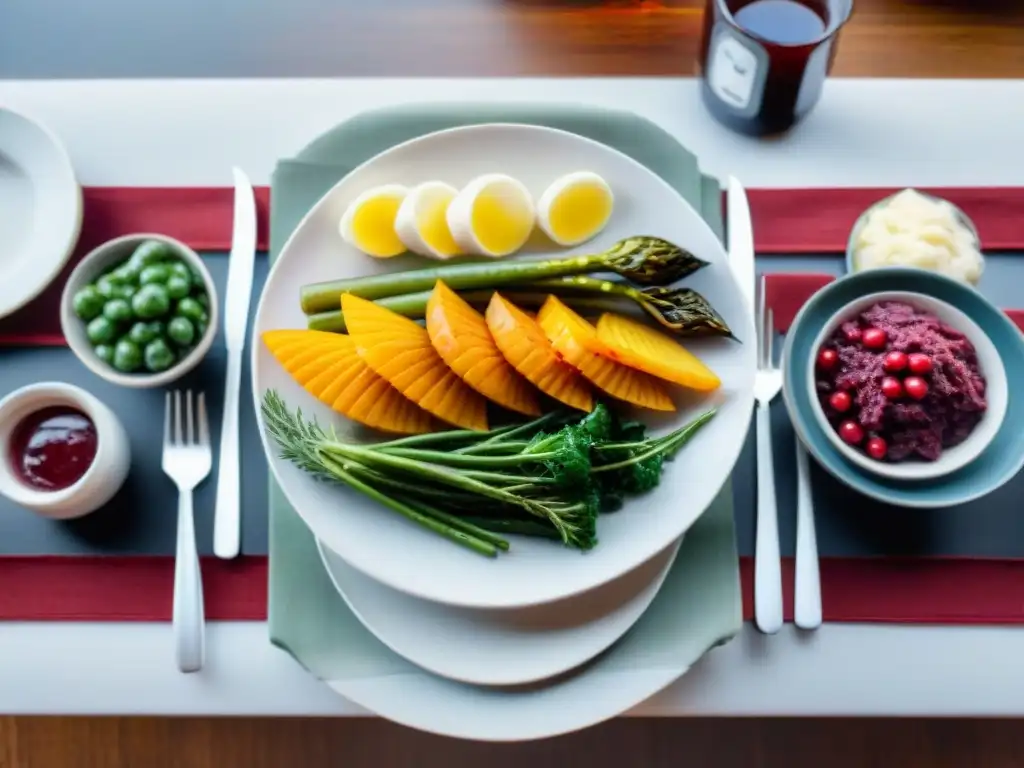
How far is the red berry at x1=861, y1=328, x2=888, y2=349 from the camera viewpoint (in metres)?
1.29

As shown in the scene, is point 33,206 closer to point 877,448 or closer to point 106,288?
point 106,288

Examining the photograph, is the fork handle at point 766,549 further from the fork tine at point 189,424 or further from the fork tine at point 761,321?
the fork tine at point 189,424

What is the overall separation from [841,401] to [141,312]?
3.21 ft

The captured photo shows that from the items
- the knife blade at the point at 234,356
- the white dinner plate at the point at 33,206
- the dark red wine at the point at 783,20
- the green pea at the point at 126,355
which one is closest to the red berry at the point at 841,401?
the dark red wine at the point at 783,20

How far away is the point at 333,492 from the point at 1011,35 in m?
1.40

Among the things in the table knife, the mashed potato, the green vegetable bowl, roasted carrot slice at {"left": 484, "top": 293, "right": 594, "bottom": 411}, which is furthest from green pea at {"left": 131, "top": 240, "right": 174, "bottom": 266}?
the mashed potato

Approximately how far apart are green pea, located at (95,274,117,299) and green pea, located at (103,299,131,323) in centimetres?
1

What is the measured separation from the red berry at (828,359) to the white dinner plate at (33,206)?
1137mm

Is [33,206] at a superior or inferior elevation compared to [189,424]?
superior

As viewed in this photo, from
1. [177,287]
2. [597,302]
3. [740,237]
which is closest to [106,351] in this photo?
[177,287]

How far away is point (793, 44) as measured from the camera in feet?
4.62

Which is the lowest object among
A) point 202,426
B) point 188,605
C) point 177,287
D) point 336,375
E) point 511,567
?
point 188,605

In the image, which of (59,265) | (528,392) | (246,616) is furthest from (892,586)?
(59,265)

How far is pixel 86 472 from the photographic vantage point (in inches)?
51.9
